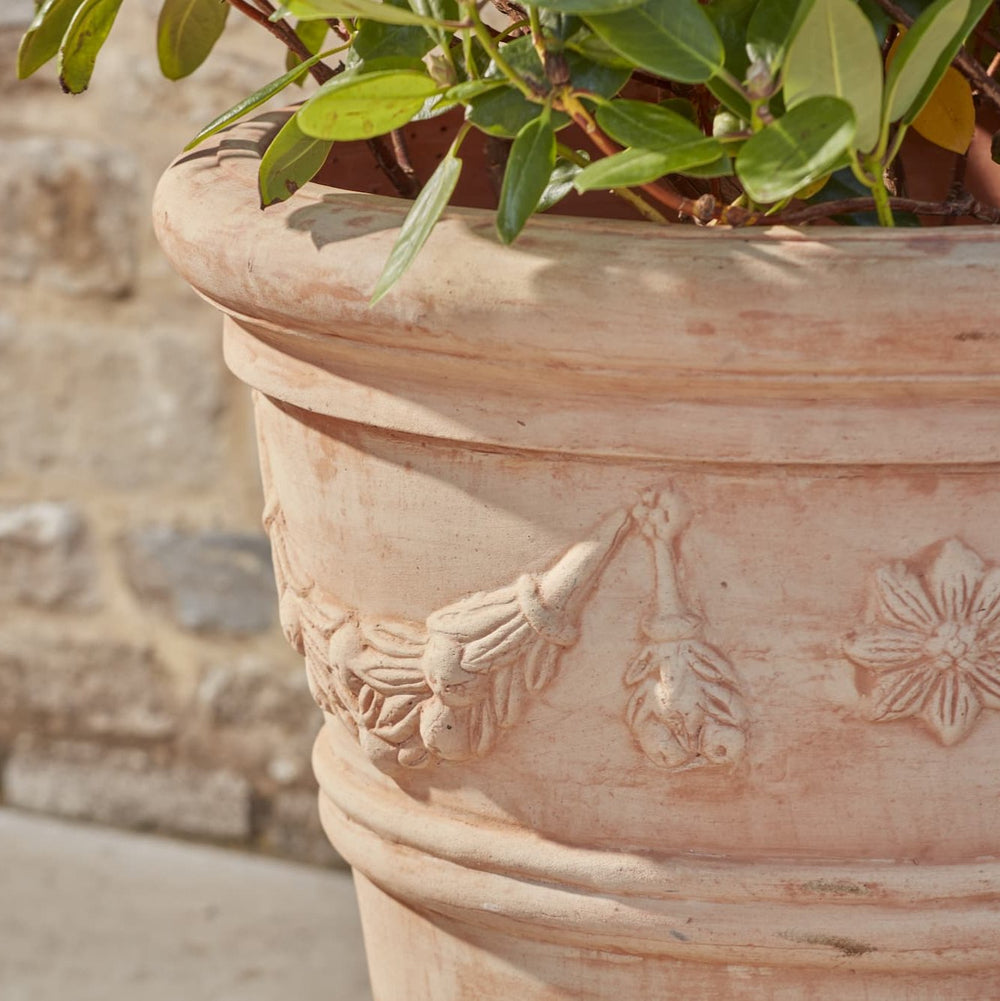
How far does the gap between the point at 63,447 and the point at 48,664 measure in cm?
28

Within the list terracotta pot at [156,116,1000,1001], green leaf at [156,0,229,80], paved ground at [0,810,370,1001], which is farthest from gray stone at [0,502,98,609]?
terracotta pot at [156,116,1000,1001]

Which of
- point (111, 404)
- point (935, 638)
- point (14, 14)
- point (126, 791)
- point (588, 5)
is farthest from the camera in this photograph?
point (126, 791)

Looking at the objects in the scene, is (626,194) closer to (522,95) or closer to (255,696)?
(522,95)

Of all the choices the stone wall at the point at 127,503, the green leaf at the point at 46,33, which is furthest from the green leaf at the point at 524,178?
the stone wall at the point at 127,503

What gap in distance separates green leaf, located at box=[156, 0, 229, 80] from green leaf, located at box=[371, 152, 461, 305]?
417mm

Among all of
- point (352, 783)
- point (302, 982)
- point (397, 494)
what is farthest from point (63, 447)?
point (397, 494)

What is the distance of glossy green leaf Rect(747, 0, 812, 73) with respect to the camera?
2.32 feet

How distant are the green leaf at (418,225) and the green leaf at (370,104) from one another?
0.11ft

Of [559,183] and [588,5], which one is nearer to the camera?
[588,5]

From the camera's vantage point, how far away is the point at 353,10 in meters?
0.69

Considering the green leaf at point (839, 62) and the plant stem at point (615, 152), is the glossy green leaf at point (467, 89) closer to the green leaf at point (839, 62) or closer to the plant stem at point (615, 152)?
the plant stem at point (615, 152)

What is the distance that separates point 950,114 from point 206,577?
3.84ft

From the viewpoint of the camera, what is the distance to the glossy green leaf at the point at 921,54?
0.66m

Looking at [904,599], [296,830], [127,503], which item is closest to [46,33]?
[904,599]
